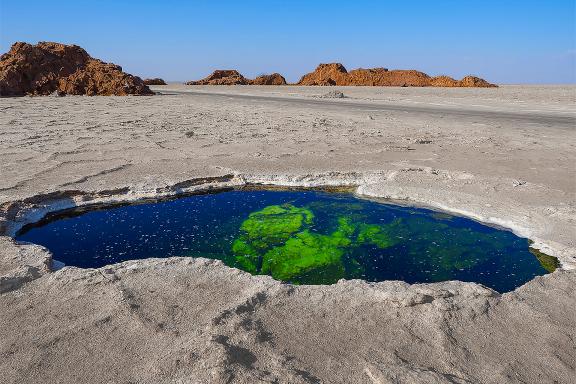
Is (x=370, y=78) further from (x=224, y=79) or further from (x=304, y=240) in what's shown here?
(x=304, y=240)

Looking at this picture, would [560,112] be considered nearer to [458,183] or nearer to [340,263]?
[458,183]

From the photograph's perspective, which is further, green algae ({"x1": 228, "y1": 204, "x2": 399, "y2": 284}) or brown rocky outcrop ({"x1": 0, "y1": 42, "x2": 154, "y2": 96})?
brown rocky outcrop ({"x1": 0, "y1": 42, "x2": 154, "y2": 96})

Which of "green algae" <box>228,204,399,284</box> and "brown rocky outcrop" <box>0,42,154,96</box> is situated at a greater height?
"brown rocky outcrop" <box>0,42,154,96</box>

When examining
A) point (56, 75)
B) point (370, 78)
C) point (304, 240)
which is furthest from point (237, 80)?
point (304, 240)

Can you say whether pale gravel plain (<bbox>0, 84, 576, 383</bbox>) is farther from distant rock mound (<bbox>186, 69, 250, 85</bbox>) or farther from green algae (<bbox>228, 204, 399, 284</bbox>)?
Result: distant rock mound (<bbox>186, 69, 250, 85</bbox>)

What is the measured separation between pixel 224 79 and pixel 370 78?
12178 millimetres

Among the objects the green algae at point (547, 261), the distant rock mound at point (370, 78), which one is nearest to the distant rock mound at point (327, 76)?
the distant rock mound at point (370, 78)

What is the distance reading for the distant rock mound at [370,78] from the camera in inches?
1366

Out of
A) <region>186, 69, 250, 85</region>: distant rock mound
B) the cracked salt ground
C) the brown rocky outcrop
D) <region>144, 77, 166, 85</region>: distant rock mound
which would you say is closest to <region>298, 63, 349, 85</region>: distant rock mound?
<region>186, 69, 250, 85</region>: distant rock mound

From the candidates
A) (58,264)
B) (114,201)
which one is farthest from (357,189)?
(58,264)

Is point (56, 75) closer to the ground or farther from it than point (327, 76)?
farther from it

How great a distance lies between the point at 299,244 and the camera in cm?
371

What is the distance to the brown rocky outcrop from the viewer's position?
18.5 meters

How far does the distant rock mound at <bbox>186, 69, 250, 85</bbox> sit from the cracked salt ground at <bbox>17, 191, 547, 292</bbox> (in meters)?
34.5
